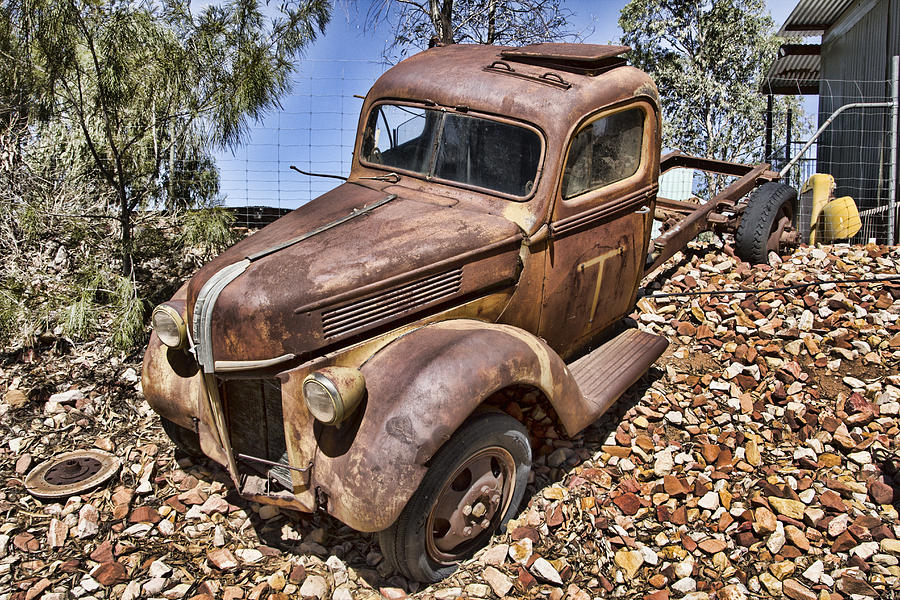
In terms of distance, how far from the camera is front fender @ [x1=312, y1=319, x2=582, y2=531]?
2.98 meters

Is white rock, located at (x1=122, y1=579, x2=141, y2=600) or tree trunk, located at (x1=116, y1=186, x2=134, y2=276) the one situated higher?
tree trunk, located at (x1=116, y1=186, x2=134, y2=276)

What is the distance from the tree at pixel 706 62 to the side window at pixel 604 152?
14.1 meters

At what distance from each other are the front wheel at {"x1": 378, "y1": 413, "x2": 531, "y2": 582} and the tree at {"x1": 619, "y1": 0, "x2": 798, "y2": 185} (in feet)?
51.3

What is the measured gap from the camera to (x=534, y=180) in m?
3.96

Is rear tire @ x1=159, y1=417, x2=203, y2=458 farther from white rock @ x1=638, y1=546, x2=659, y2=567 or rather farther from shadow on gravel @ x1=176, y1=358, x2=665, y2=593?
white rock @ x1=638, y1=546, x2=659, y2=567

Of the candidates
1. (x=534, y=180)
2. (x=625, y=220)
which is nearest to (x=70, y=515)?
(x=534, y=180)

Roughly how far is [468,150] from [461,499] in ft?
6.30

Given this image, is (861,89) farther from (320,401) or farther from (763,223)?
(320,401)

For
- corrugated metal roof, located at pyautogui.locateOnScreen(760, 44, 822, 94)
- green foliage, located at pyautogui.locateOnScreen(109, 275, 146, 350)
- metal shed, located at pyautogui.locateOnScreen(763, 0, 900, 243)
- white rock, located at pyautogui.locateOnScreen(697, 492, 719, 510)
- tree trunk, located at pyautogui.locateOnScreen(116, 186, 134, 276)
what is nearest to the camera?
white rock, located at pyautogui.locateOnScreen(697, 492, 719, 510)

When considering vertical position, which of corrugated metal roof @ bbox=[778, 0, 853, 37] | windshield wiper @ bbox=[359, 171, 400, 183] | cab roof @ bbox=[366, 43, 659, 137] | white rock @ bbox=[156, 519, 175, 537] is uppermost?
corrugated metal roof @ bbox=[778, 0, 853, 37]

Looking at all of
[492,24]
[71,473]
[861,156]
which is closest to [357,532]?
[71,473]

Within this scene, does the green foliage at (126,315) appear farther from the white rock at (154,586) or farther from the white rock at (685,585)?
the white rock at (685,585)

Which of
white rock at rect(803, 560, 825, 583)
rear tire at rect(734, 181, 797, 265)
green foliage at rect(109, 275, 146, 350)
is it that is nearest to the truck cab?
white rock at rect(803, 560, 825, 583)

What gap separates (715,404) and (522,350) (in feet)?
6.76
